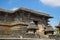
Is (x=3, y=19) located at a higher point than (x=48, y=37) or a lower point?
higher

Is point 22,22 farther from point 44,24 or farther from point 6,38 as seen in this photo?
point 6,38

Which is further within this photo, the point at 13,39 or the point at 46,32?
the point at 46,32

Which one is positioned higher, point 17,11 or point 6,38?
point 17,11

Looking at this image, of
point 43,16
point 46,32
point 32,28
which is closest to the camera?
point 32,28

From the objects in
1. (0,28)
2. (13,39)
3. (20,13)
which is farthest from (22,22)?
(13,39)

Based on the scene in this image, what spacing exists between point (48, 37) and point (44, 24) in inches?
73.8

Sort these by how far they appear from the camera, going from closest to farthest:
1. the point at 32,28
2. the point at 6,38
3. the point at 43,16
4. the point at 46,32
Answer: the point at 6,38, the point at 32,28, the point at 46,32, the point at 43,16

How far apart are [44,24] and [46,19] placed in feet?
1.67

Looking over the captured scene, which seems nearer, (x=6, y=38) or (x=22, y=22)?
(x=6, y=38)

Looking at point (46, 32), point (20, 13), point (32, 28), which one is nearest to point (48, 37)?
point (46, 32)

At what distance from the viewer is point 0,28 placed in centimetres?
1752

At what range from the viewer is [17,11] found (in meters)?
17.9

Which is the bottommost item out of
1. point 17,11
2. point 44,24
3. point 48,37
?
point 48,37

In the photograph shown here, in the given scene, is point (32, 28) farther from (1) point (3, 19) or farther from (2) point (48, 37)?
(1) point (3, 19)
